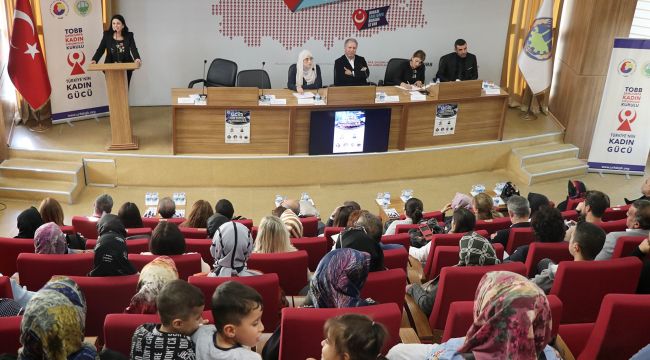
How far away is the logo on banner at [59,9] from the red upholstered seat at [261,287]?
601 centimetres

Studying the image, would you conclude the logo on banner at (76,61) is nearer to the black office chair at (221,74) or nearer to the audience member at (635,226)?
the black office chair at (221,74)

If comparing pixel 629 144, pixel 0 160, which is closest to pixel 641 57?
pixel 629 144

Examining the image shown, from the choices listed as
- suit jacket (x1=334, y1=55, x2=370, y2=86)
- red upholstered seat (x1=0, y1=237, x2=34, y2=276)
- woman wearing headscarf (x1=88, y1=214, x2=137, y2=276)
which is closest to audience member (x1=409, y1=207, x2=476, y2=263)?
woman wearing headscarf (x1=88, y1=214, x2=137, y2=276)

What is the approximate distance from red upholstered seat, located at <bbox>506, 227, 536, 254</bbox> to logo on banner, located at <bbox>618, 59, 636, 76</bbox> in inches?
177

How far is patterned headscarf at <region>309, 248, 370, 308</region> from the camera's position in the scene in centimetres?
308

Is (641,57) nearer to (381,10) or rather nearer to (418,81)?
(418,81)

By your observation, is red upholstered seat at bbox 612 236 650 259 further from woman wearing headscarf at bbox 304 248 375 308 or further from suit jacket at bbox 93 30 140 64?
suit jacket at bbox 93 30 140 64

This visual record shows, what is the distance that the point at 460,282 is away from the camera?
384 centimetres

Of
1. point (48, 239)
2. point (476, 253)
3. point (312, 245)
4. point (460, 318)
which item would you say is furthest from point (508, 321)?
point (48, 239)

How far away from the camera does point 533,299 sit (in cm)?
231

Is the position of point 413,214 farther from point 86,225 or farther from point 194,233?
point 86,225

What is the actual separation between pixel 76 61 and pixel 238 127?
2.51 metres

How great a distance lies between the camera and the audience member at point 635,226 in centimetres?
468

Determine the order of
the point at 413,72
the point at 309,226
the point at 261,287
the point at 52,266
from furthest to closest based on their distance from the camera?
1. the point at 413,72
2. the point at 309,226
3. the point at 52,266
4. the point at 261,287
